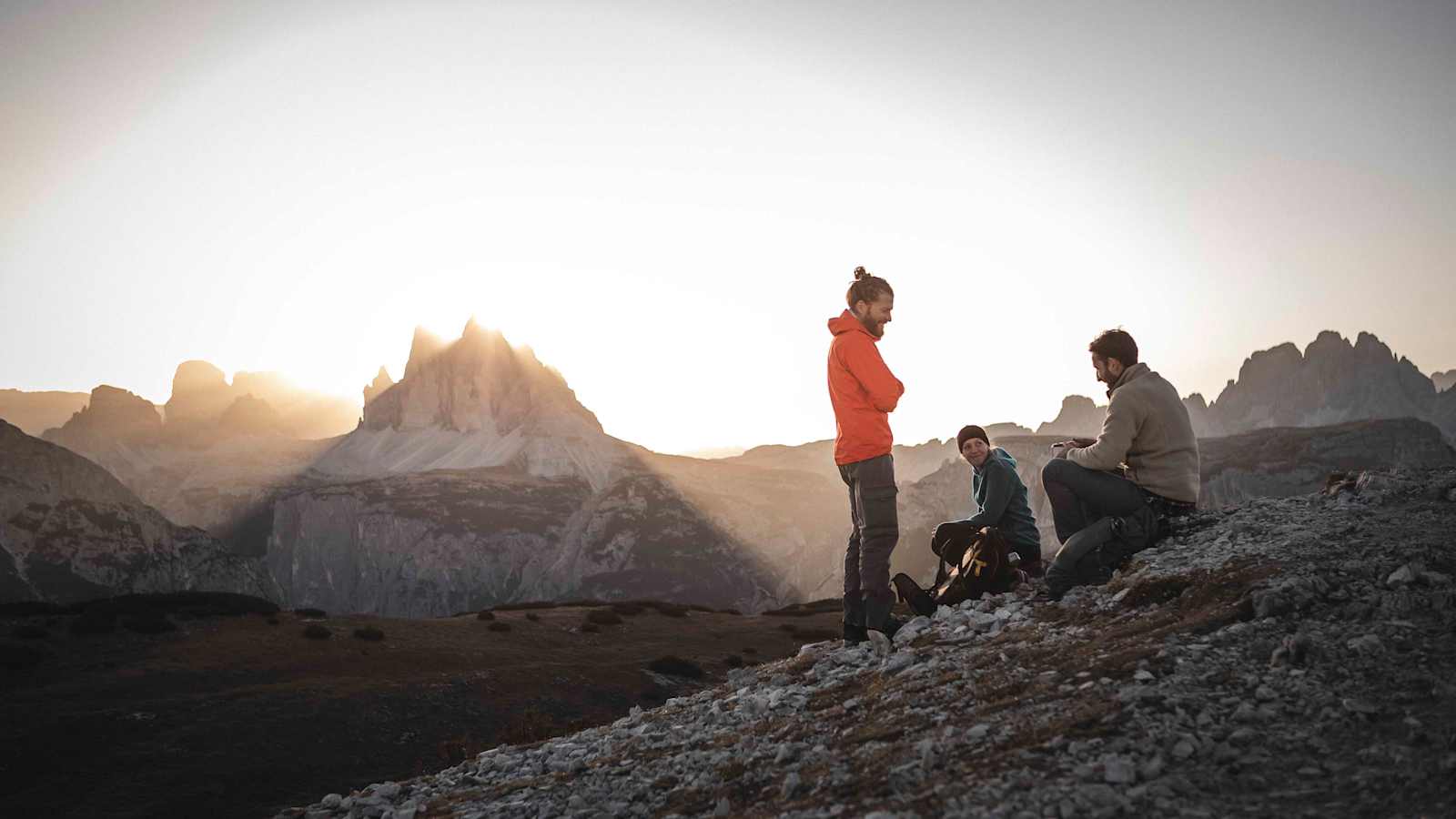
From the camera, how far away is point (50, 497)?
13462 centimetres

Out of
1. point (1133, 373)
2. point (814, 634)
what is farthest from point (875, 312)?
point (814, 634)

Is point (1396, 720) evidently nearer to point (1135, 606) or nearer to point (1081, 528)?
point (1135, 606)

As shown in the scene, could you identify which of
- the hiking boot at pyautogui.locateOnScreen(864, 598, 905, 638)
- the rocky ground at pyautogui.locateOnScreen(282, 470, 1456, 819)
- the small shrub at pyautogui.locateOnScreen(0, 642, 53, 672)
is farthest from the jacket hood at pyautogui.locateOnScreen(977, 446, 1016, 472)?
the small shrub at pyautogui.locateOnScreen(0, 642, 53, 672)

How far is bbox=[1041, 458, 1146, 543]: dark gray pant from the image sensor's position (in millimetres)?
10578

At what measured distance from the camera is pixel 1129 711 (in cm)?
587

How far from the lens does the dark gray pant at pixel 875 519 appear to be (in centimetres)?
1074

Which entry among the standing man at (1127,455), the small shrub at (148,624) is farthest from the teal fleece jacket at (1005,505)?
the small shrub at (148,624)

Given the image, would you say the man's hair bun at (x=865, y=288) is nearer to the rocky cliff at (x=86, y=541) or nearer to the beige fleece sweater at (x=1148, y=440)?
A: the beige fleece sweater at (x=1148, y=440)

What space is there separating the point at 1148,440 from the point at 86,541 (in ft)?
541

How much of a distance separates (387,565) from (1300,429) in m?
205

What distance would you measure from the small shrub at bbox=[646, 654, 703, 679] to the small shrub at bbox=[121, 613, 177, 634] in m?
18.2

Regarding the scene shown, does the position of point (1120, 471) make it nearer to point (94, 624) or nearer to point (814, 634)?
point (814, 634)

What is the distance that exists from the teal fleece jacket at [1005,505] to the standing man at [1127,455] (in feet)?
4.65

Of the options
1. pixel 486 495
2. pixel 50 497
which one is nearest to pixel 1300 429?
pixel 486 495
